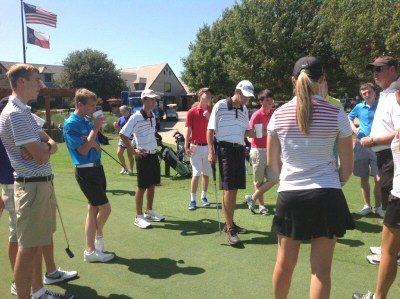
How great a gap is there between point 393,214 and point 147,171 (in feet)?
11.5

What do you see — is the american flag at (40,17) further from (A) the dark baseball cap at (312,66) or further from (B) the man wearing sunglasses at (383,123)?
(A) the dark baseball cap at (312,66)

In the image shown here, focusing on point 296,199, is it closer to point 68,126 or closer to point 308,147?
point 308,147

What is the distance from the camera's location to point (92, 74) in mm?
53375

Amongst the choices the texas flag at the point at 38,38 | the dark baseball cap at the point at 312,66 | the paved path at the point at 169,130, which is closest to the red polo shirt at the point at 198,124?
the dark baseball cap at the point at 312,66

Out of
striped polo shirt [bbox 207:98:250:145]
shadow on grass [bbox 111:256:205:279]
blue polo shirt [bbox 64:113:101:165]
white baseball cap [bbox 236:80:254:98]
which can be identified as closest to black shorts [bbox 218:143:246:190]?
striped polo shirt [bbox 207:98:250:145]

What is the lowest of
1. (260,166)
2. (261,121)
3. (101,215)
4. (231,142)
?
(101,215)

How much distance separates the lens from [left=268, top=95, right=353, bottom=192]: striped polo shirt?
2.41 meters

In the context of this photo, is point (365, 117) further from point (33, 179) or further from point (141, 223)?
point (33, 179)

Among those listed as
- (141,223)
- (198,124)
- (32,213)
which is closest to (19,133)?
(32,213)

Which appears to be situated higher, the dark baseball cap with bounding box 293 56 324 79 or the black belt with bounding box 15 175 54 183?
the dark baseball cap with bounding box 293 56 324 79

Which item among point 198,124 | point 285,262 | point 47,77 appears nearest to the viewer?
point 285,262

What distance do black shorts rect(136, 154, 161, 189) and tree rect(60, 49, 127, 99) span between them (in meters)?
50.8

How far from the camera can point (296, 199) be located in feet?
8.13

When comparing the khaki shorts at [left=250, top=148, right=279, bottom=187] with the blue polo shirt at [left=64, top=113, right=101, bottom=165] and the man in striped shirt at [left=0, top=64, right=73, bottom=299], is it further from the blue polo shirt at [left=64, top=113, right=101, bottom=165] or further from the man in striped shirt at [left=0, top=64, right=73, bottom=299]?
the man in striped shirt at [left=0, top=64, right=73, bottom=299]
